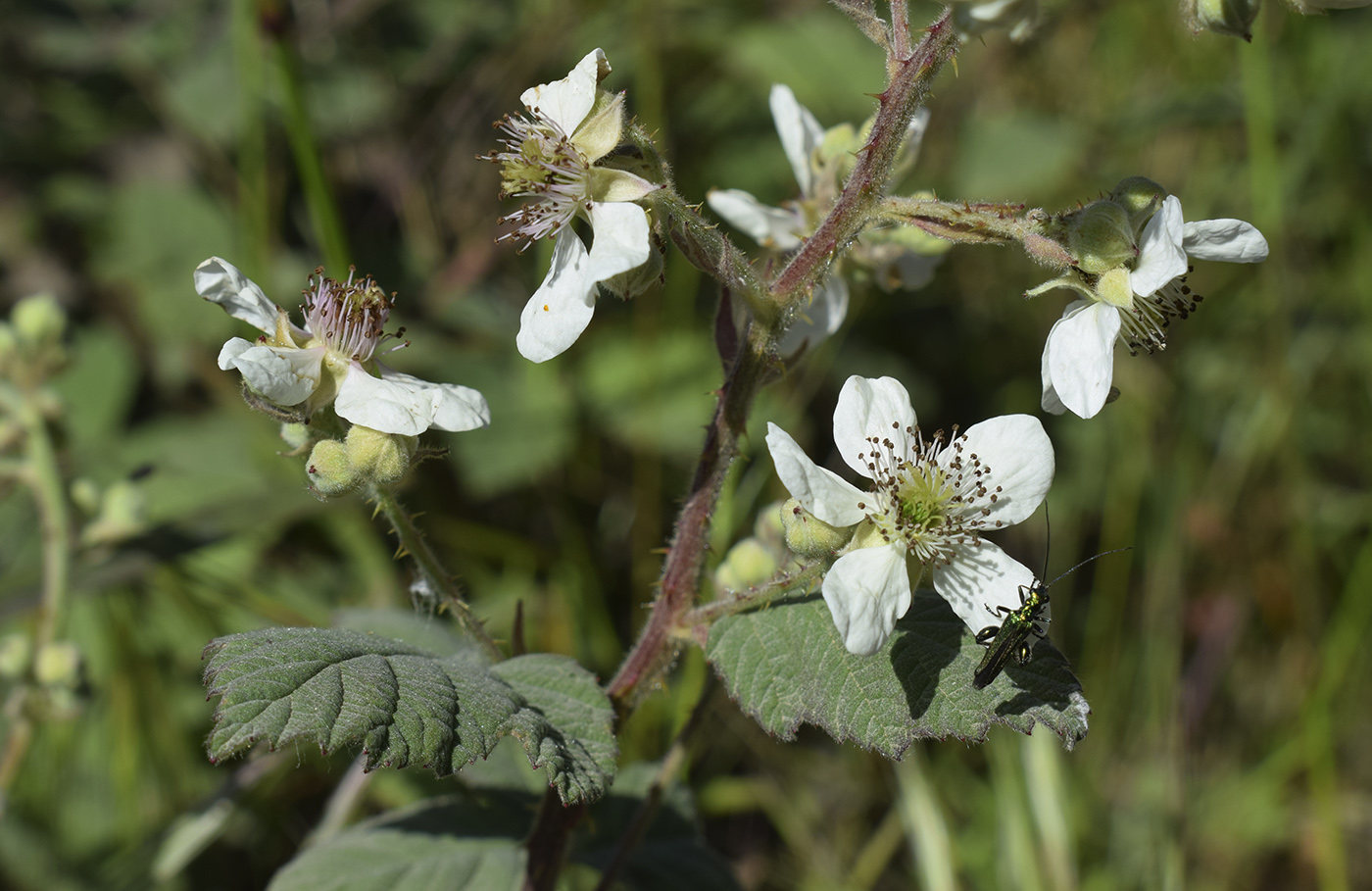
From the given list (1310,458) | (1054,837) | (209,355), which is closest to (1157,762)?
(1054,837)

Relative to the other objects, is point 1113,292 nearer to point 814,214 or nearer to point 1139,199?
point 1139,199

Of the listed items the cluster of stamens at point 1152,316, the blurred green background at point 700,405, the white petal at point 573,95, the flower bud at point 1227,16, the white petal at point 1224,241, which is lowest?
the blurred green background at point 700,405

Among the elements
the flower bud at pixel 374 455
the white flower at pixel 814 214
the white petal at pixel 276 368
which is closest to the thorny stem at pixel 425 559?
the flower bud at pixel 374 455

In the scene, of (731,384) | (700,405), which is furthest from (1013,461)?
(700,405)

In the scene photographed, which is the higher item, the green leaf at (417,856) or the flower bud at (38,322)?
the flower bud at (38,322)

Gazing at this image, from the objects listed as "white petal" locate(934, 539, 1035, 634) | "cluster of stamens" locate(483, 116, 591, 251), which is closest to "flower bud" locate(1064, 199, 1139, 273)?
"white petal" locate(934, 539, 1035, 634)

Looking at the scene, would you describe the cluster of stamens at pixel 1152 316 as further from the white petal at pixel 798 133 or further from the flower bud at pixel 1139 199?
the white petal at pixel 798 133

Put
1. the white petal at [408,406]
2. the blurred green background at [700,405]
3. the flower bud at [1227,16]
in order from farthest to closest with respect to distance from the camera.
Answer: the blurred green background at [700,405] < the white petal at [408,406] < the flower bud at [1227,16]
